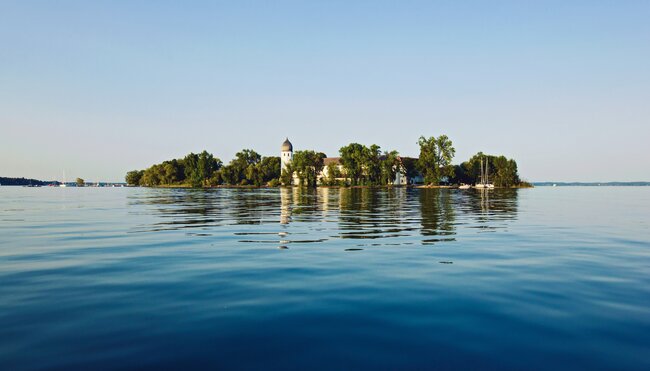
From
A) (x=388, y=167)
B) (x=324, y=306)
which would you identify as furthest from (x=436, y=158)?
(x=324, y=306)

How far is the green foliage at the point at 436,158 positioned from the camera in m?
176

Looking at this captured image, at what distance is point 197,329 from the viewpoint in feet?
24.3

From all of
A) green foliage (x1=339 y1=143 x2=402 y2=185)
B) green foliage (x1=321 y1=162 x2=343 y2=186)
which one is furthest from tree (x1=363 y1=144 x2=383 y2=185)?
green foliage (x1=321 y1=162 x2=343 y2=186)

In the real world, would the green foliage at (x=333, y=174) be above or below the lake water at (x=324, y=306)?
above

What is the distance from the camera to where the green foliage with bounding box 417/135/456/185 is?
176 m

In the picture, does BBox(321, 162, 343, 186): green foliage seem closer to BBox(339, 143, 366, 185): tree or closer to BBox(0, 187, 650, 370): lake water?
BBox(339, 143, 366, 185): tree

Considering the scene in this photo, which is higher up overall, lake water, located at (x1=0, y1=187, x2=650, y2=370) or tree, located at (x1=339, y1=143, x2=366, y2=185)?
tree, located at (x1=339, y1=143, x2=366, y2=185)

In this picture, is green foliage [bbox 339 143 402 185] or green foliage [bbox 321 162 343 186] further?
green foliage [bbox 321 162 343 186]

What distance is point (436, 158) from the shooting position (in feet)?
580

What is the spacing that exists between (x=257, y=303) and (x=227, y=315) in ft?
3.18

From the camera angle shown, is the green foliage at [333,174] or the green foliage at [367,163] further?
the green foliage at [333,174]

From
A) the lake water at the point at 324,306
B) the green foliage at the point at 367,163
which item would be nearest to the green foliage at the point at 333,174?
the green foliage at the point at 367,163

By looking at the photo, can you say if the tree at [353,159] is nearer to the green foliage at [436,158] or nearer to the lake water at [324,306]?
the green foliage at [436,158]

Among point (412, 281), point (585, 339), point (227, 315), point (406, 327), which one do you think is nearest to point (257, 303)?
point (227, 315)
